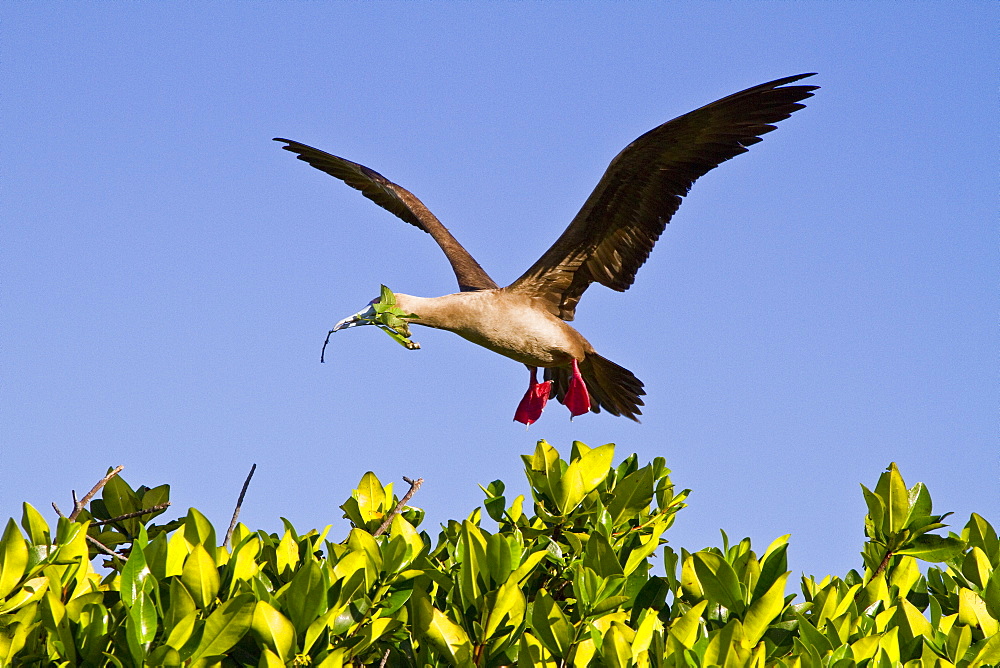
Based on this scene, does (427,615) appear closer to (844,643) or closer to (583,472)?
(583,472)

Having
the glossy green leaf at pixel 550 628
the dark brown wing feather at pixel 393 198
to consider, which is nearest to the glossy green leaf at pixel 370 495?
the glossy green leaf at pixel 550 628

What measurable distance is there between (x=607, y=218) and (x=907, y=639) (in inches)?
174

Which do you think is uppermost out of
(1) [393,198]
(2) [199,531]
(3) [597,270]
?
(1) [393,198]

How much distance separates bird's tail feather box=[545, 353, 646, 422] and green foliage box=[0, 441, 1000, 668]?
13.5 feet

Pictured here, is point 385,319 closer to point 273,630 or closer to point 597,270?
point 597,270

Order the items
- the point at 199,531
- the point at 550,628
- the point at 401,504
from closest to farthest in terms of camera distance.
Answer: the point at 550,628
the point at 199,531
the point at 401,504

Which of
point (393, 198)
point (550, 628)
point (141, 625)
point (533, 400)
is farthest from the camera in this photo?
point (393, 198)

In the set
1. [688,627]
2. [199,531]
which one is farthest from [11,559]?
[688,627]

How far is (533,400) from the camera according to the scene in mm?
7488

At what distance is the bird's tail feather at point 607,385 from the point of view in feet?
24.1

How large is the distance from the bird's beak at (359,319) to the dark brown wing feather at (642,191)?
1686mm

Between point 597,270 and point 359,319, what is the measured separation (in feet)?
7.50

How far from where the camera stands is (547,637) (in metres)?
2.54

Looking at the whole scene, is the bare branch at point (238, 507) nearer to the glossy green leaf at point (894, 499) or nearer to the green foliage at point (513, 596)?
the green foliage at point (513, 596)
